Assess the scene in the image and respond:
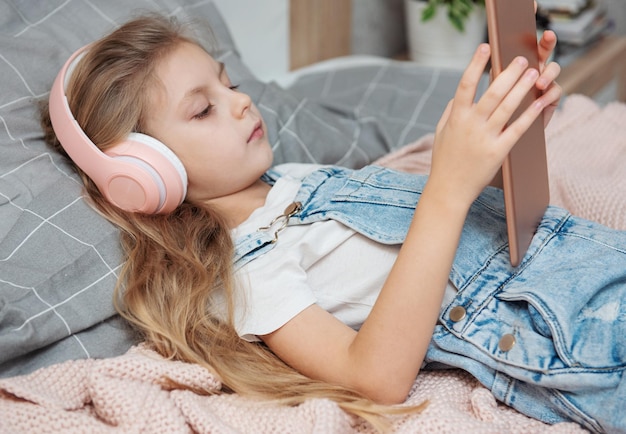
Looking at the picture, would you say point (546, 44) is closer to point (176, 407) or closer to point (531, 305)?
point (531, 305)

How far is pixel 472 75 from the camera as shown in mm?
771

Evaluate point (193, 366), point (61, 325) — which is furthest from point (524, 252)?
point (61, 325)

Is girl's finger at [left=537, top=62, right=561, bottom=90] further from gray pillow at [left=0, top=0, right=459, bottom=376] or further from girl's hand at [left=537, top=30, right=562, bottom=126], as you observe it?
gray pillow at [left=0, top=0, right=459, bottom=376]

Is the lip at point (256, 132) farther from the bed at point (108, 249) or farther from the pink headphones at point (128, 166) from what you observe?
the bed at point (108, 249)

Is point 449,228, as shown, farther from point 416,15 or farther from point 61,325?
point 416,15

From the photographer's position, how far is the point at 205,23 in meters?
1.43

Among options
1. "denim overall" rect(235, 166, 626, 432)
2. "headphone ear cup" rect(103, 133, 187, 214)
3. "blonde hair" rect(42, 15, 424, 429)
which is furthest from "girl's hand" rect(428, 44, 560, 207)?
"headphone ear cup" rect(103, 133, 187, 214)

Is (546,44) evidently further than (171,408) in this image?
Yes

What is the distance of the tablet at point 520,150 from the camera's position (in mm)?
777

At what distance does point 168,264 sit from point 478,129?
46cm

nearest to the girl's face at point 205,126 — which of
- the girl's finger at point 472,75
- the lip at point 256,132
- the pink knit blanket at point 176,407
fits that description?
the lip at point 256,132

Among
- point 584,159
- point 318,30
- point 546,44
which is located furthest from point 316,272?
Answer: point 318,30

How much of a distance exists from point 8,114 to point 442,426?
2.55ft

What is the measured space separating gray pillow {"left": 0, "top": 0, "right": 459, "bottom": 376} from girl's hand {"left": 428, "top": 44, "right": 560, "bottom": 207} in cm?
47
